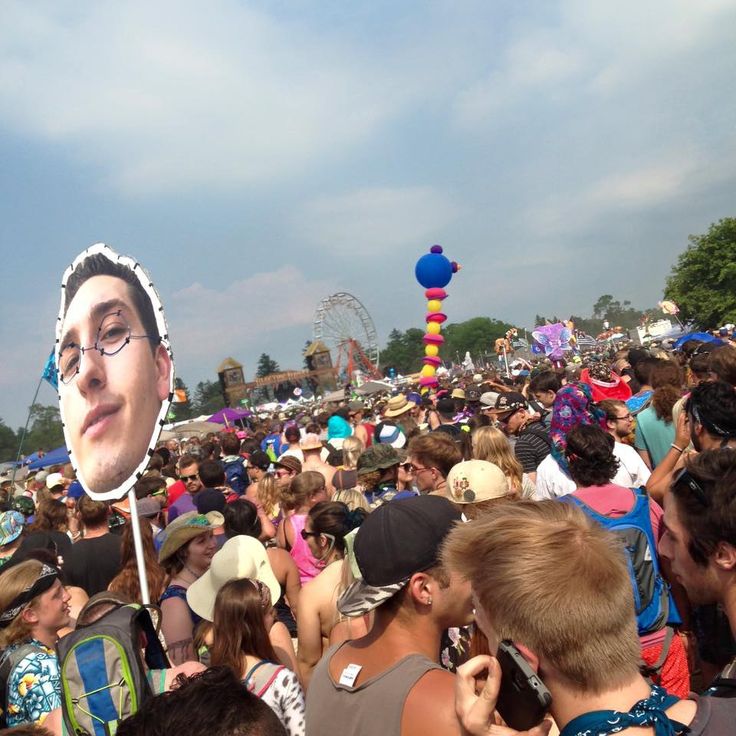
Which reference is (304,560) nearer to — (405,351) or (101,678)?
(101,678)

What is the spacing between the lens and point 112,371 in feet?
13.5

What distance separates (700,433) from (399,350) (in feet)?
501

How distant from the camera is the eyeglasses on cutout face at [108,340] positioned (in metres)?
4.14

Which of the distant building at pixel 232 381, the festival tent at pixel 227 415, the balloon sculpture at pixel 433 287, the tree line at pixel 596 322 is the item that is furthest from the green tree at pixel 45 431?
the balloon sculpture at pixel 433 287

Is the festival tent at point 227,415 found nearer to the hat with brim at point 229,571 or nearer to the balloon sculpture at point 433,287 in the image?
the balloon sculpture at point 433,287

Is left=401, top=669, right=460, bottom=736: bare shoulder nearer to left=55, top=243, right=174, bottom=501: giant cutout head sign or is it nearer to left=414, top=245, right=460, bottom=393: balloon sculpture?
left=55, top=243, right=174, bottom=501: giant cutout head sign

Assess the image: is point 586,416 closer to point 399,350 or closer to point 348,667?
point 348,667

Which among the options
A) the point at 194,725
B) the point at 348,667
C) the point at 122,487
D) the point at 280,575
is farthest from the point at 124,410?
the point at 194,725

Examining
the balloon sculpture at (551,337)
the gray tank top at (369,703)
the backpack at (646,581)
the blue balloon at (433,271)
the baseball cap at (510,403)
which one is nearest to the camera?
the gray tank top at (369,703)

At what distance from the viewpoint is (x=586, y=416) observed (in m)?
5.34

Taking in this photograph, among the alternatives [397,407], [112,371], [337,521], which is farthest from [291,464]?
[397,407]

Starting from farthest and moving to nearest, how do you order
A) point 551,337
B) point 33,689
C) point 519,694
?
1. point 551,337
2. point 33,689
3. point 519,694

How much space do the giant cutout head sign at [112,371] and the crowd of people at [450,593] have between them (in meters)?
0.56

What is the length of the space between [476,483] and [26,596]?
2261 mm
